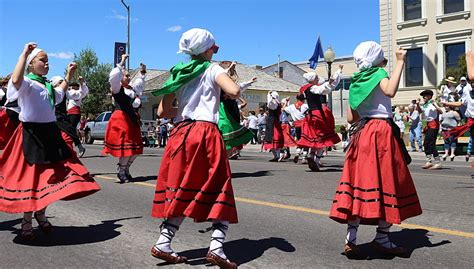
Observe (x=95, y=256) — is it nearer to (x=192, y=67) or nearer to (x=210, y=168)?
(x=210, y=168)

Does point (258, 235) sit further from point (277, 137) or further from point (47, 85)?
point (277, 137)

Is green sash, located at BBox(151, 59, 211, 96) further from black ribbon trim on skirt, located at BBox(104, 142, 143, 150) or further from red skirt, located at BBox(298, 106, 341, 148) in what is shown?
red skirt, located at BBox(298, 106, 341, 148)

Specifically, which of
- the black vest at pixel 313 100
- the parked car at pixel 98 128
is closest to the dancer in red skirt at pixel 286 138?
the black vest at pixel 313 100

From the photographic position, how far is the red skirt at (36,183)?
16.5 feet

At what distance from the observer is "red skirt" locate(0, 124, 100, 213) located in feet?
16.5

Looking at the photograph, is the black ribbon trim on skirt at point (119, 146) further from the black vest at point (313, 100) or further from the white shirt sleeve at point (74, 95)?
the black vest at point (313, 100)

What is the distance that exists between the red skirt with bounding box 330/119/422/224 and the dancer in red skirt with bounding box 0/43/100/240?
90.0 inches

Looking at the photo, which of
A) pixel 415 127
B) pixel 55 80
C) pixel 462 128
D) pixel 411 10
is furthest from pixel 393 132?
pixel 411 10

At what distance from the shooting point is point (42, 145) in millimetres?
5262

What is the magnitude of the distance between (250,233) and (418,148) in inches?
658

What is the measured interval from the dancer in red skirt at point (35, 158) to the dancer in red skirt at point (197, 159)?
115 cm

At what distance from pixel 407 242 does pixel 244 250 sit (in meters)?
1.52

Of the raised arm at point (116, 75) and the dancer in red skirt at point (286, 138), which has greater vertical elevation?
the raised arm at point (116, 75)

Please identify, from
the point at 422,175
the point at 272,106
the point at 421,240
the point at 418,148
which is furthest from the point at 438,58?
the point at 421,240
